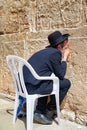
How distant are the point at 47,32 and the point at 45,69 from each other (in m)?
0.93

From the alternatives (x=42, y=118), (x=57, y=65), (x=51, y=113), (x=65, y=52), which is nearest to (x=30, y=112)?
(x=42, y=118)

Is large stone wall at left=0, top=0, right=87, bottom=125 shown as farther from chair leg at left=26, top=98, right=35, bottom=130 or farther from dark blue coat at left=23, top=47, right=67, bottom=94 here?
chair leg at left=26, top=98, right=35, bottom=130

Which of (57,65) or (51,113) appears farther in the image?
(51,113)

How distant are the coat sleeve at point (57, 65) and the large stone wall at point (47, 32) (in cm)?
32

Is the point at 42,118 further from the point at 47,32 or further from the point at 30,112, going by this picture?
the point at 47,32

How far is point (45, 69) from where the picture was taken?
4895 millimetres

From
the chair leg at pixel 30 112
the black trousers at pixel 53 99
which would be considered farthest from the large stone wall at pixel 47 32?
the chair leg at pixel 30 112

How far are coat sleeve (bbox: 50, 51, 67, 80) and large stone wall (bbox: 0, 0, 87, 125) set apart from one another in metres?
0.32

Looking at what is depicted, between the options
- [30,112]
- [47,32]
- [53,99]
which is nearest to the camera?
[30,112]

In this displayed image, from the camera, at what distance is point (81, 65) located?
5059mm

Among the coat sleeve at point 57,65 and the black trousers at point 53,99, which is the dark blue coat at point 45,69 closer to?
the coat sleeve at point 57,65

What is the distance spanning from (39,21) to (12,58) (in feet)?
3.85

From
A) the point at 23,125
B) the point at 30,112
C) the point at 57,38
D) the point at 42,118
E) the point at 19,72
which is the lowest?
the point at 23,125

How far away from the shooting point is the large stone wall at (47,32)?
5.07 meters
